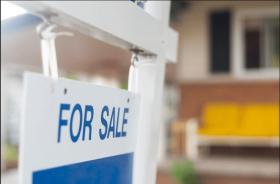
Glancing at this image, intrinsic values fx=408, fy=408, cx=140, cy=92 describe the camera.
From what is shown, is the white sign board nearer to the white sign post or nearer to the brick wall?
the white sign post

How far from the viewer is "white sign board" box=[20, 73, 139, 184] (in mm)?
580

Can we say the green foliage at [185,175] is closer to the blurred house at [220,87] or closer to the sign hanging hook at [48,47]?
the blurred house at [220,87]

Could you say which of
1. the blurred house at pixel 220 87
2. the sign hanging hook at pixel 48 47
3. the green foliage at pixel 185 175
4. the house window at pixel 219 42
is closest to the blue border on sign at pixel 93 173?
the sign hanging hook at pixel 48 47

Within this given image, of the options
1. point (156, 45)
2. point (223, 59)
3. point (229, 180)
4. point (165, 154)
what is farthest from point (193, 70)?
point (156, 45)

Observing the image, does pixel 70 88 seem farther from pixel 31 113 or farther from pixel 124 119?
pixel 124 119

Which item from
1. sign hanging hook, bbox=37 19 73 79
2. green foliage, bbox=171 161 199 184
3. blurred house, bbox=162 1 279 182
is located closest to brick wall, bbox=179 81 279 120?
blurred house, bbox=162 1 279 182

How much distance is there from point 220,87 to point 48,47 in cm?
475

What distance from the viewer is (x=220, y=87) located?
5.31 metres

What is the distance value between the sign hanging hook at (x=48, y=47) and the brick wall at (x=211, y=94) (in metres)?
3.60

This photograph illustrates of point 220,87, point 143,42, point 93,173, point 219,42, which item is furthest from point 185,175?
point 219,42

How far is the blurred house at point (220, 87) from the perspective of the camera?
3.29 metres

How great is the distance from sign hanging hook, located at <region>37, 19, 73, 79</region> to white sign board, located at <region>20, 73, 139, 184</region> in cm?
7

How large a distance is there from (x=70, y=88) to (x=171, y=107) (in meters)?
6.02

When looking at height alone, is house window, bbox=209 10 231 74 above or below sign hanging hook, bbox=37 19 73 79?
above
